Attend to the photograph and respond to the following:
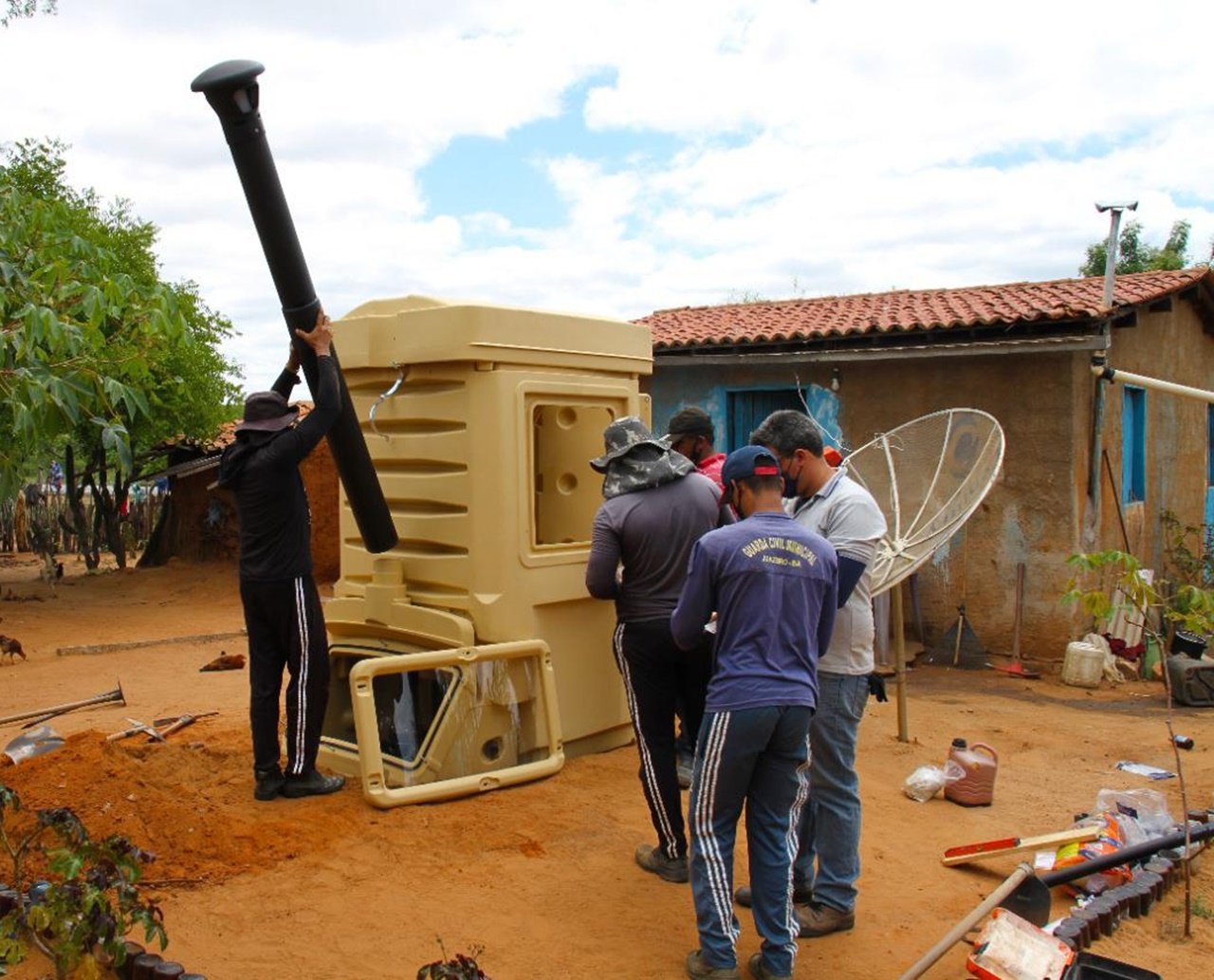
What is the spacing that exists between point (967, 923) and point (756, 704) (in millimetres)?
1045

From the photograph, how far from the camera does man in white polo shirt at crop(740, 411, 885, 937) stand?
4.04 m

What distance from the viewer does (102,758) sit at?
16.9 ft

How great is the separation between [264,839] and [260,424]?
6.12 feet

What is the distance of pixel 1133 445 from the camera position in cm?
1217

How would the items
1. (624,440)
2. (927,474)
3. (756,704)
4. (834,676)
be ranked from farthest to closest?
1. (927,474)
2. (624,440)
3. (834,676)
4. (756,704)

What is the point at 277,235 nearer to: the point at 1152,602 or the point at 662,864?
the point at 662,864

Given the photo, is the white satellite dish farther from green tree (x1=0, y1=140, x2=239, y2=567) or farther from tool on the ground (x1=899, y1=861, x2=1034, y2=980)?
green tree (x1=0, y1=140, x2=239, y2=567)

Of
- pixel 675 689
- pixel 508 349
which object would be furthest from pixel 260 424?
pixel 675 689

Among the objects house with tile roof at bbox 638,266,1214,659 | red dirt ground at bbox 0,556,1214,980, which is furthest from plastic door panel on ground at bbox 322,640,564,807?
house with tile roof at bbox 638,266,1214,659

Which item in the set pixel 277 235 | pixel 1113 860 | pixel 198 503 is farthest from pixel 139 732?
pixel 198 503

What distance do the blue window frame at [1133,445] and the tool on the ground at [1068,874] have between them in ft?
23.4

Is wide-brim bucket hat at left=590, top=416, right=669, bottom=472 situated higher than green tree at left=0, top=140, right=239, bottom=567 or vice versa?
green tree at left=0, top=140, right=239, bottom=567

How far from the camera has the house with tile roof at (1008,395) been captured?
10258 mm

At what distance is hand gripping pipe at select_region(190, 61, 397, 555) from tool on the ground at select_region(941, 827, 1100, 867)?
3.11 m
